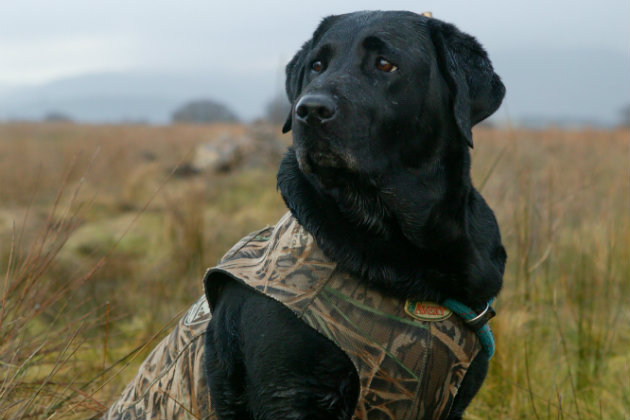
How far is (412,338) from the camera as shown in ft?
5.82

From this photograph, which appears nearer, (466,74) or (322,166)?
(322,166)

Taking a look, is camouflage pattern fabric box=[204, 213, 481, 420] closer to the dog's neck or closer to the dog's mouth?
the dog's neck

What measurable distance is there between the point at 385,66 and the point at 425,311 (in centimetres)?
74

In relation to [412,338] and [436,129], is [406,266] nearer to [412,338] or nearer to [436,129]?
[412,338]

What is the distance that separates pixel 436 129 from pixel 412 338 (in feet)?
2.12

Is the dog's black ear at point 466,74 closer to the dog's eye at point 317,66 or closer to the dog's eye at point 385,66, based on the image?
the dog's eye at point 385,66

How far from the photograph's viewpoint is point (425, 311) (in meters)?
1.83

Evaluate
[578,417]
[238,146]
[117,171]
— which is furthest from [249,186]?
[578,417]

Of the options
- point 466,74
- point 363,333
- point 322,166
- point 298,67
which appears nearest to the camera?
point 363,333

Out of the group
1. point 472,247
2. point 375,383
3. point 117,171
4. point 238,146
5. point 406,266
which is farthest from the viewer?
point 117,171

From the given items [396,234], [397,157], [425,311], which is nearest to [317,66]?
[397,157]

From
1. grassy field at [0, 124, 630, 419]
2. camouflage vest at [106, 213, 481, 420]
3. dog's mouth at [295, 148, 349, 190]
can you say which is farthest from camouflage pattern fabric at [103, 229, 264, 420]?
dog's mouth at [295, 148, 349, 190]

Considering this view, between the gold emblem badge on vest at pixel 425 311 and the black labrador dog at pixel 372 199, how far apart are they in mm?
25

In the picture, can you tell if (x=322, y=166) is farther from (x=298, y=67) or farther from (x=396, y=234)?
(x=298, y=67)
